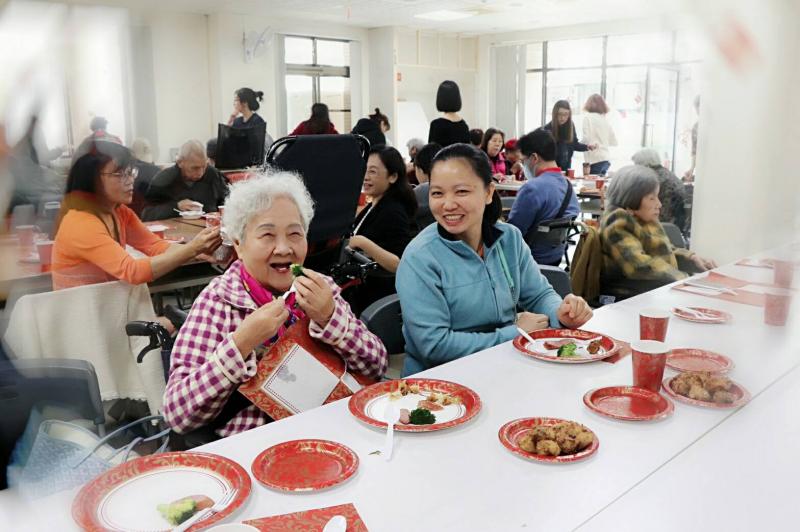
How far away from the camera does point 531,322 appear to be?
4.87 ft

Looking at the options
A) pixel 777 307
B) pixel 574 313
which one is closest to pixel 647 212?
pixel 574 313

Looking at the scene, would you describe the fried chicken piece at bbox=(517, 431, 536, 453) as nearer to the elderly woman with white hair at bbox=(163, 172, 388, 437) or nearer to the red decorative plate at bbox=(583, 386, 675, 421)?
the red decorative plate at bbox=(583, 386, 675, 421)

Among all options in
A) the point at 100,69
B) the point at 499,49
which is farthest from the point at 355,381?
the point at 499,49

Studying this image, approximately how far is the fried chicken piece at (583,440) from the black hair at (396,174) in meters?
1.77

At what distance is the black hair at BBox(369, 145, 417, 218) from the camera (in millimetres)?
2574

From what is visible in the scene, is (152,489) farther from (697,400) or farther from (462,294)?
(462,294)

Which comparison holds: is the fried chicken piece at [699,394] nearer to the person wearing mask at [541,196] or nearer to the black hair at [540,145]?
the person wearing mask at [541,196]

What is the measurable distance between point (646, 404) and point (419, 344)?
554 millimetres

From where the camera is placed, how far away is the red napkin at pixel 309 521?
0.70 metres

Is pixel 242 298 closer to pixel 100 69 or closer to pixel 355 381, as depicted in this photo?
pixel 355 381

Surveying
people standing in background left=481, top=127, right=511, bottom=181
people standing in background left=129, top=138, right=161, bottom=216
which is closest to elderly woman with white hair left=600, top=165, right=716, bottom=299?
people standing in background left=129, top=138, right=161, bottom=216

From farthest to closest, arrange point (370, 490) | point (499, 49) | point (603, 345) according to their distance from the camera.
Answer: point (499, 49)
point (603, 345)
point (370, 490)

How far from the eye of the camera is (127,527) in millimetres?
674

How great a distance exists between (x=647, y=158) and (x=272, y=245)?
3.17 feet
